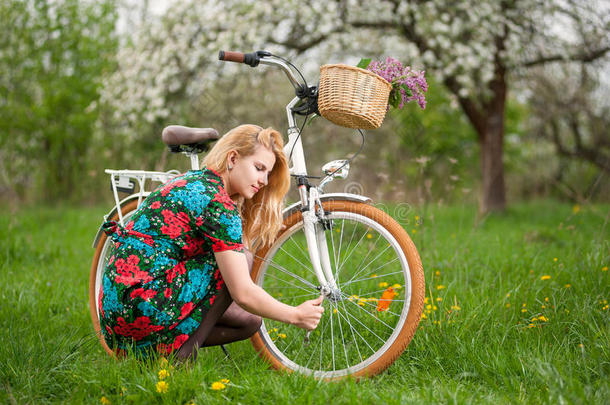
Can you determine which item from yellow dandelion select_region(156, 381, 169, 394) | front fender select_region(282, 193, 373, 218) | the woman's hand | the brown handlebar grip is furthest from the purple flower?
yellow dandelion select_region(156, 381, 169, 394)

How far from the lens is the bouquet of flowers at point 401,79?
2055mm

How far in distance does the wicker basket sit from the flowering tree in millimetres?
4355

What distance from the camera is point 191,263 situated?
200cm

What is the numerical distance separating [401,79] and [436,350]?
120cm

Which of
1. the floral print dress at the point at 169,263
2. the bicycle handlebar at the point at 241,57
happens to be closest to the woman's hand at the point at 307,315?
the floral print dress at the point at 169,263

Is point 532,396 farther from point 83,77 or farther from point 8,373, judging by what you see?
point 83,77

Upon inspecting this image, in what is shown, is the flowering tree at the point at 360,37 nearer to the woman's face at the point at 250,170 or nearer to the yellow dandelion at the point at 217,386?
the woman's face at the point at 250,170

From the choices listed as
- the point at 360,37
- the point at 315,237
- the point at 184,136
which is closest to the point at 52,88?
the point at 360,37

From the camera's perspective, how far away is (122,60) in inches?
279

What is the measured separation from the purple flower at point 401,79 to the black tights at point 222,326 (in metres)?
0.93

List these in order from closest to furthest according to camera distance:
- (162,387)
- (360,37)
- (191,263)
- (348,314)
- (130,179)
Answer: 1. (162,387)
2. (191,263)
3. (348,314)
4. (130,179)
5. (360,37)

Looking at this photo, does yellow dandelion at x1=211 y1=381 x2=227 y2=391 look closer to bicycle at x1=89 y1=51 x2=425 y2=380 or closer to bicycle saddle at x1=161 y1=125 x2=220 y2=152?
bicycle at x1=89 y1=51 x2=425 y2=380

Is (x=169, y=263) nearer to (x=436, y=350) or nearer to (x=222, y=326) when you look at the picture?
(x=222, y=326)

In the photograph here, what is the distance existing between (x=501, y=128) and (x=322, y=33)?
3030mm
